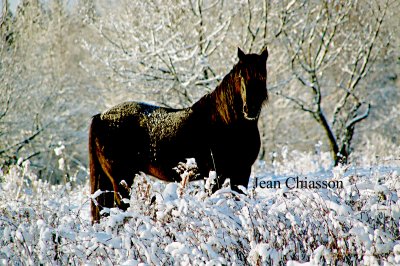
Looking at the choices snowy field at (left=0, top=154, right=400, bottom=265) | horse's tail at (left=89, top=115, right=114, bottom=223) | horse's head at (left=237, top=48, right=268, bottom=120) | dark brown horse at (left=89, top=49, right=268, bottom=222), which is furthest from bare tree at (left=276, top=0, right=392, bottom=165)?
snowy field at (left=0, top=154, right=400, bottom=265)

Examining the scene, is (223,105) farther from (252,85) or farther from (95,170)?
(95,170)

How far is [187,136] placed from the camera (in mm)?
5375

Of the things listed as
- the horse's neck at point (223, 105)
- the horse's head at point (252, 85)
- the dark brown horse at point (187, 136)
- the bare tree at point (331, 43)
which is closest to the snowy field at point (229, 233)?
the horse's head at point (252, 85)

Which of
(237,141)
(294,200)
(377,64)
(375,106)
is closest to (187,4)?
(237,141)

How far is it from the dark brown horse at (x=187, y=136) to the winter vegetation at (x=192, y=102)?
1.16 feet

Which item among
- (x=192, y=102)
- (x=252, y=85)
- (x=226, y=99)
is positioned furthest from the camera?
(x=192, y=102)

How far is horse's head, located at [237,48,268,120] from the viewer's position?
4.82m

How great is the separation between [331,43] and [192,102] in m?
5.17

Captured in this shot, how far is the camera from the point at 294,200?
11.4 ft

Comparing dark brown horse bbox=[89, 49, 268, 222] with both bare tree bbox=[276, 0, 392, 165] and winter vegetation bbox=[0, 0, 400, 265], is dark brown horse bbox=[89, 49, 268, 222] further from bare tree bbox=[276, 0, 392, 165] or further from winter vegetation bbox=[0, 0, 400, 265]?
bare tree bbox=[276, 0, 392, 165]

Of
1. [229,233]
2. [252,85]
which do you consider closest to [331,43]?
[252,85]

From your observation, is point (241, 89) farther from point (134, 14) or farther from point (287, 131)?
point (287, 131)

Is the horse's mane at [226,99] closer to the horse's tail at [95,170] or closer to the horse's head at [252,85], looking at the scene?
the horse's head at [252,85]

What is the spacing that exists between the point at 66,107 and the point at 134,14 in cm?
856
